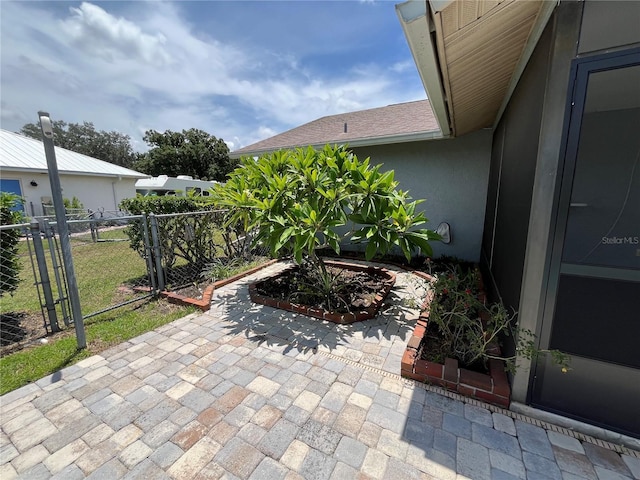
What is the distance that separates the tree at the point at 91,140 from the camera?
38906 mm

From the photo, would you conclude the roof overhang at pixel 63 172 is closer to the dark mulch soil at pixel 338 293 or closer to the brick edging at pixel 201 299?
the brick edging at pixel 201 299

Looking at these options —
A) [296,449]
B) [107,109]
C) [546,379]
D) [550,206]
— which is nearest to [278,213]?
[296,449]

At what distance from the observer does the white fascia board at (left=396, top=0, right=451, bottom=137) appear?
1629 millimetres

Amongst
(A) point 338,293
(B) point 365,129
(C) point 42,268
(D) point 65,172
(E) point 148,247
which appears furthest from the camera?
(D) point 65,172

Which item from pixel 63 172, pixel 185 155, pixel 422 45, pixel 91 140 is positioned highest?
pixel 91 140

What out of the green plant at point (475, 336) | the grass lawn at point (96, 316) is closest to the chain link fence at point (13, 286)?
the grass lawn at point (96, 316)

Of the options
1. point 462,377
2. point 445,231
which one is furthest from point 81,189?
point 462,377

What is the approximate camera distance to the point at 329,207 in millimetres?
3488

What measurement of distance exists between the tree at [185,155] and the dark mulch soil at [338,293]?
31268 millimetres

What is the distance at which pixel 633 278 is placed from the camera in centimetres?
174

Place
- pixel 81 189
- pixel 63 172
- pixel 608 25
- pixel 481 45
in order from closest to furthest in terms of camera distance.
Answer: pixel 608 25 → pixel 481 45 → pixel 63 172 → pixel 81 189

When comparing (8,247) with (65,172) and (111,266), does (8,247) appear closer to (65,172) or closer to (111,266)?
(111,266)

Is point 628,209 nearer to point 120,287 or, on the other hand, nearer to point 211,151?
point 120,287

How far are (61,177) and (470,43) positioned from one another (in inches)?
765
